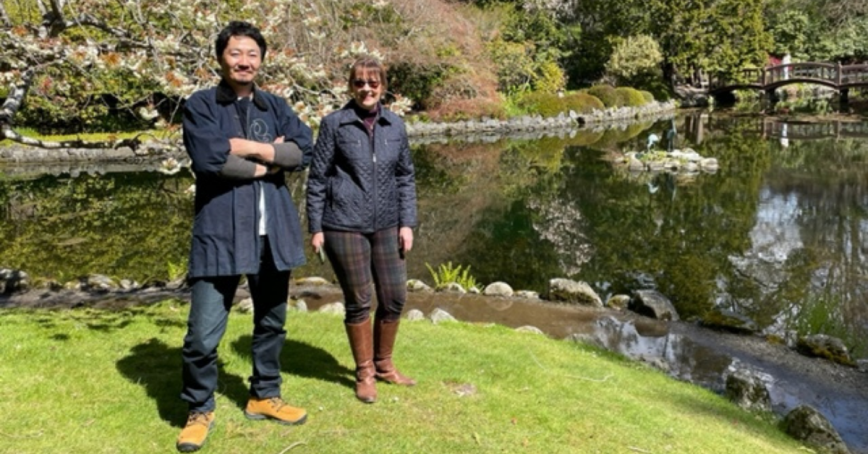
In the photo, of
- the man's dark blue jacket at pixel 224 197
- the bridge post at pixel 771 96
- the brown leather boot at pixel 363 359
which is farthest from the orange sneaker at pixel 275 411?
the bridge post at pixel 771 96

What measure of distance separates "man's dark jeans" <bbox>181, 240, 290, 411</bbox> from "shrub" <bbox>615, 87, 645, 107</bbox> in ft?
95.5

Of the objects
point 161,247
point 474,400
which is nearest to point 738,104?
point 161,247

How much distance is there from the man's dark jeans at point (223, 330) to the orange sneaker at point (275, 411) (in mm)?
35

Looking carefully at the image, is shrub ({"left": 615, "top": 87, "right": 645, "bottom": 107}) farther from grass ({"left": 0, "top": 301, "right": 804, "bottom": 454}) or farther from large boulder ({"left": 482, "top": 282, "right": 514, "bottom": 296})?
grass ({"left": 0, "top": 301, "right": 804, "bottom": 454})

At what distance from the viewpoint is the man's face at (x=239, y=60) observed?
9.25 feet

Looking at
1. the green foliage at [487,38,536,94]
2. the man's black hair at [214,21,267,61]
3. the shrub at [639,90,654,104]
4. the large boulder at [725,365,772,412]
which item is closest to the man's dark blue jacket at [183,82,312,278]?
the man's black hair at [214,21,267,61]

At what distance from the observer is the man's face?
282 cm

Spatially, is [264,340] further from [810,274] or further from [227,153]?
[810,274]

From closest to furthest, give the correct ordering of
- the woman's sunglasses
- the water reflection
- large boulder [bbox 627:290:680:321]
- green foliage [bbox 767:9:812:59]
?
the woman's sunglasses < the water reflection < large boulder [bbox 627:290:680:321] < green foliage [bbox 767:9:812:59]

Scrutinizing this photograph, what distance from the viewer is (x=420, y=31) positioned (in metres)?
23.5

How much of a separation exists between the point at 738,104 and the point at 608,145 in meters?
19.5

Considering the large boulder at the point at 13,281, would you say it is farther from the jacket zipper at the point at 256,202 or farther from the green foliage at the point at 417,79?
the green foliage at the point at 417,79

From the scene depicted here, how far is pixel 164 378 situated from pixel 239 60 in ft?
6.36

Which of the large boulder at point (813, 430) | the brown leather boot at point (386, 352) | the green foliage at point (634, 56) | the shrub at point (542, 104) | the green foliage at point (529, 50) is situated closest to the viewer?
the brown leather boot at point (386, 352)
